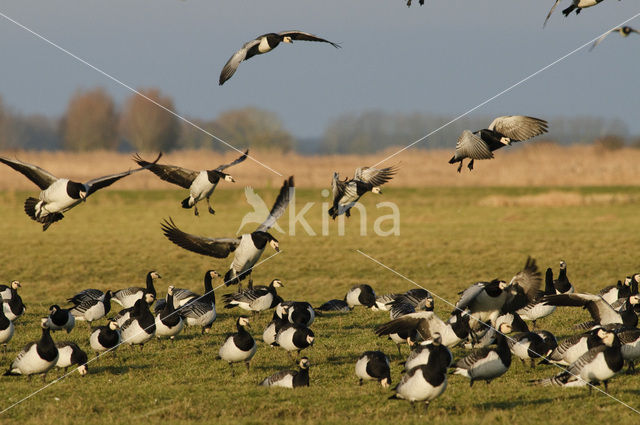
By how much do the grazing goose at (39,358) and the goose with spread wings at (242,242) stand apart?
2.84 m

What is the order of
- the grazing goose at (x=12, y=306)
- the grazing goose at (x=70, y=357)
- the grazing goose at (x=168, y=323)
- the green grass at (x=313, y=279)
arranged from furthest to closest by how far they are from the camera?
the grazing goose at (x=12, y=306) < the grazing goose at (x=168, y=323) < the grazing goose at (x=70, y=357) < the green grass at (x=313, y=279)

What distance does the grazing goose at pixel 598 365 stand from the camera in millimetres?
11258

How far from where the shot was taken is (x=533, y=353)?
12867 millimetres

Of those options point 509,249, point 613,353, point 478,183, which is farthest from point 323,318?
point 478,183

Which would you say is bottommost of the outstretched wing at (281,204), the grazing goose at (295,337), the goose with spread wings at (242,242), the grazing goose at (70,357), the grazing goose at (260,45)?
the grazing goose at (70,357)

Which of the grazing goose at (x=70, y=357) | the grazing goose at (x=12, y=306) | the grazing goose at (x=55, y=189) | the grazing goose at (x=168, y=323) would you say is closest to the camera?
the grazing goose at (x=70, y=357)

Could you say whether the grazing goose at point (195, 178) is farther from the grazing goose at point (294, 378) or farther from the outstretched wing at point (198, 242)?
the grazing goose at point (294, 378)

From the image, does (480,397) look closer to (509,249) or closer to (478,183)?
(509,249)

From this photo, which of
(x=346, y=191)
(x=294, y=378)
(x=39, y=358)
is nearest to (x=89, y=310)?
(x=39, y=358)

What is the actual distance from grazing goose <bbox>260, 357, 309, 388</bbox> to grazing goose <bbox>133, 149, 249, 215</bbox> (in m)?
3.36

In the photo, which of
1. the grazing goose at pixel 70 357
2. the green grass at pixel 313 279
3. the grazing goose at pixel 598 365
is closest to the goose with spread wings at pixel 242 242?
the green grass at pixel 313 279

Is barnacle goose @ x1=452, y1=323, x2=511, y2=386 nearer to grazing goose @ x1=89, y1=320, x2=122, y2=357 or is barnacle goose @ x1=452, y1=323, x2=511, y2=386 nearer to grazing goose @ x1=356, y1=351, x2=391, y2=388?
grazing goose @ x1=356, y1=351, x2=391, y2=388

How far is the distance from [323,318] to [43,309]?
22.2 feet

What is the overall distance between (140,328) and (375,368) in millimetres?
4675
